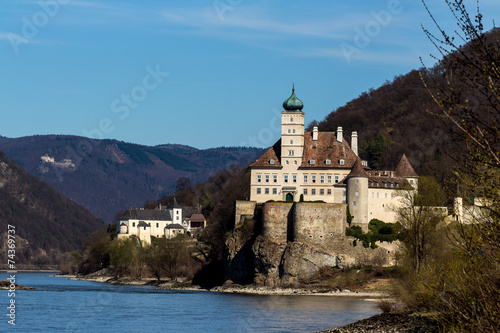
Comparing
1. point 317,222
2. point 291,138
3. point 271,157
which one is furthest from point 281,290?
point 291,138

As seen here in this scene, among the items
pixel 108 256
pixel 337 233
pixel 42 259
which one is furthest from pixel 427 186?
pixel 42 259

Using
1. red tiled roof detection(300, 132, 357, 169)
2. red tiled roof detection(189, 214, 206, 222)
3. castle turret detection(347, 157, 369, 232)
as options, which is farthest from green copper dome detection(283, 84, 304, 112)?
red tiled roof detection(189, 214, 206, 222)

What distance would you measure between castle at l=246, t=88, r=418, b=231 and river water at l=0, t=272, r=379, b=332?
1131 cm

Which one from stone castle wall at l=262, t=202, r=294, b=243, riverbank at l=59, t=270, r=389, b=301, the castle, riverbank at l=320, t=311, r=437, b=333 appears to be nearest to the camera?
riverbank at l=320, t=311, r=437, b=333

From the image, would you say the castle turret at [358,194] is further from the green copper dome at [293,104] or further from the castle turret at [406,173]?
the green copper dome at [293,104]

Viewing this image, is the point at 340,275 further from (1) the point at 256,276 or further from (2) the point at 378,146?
(2) the point at 378,146

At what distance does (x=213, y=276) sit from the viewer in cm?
7994

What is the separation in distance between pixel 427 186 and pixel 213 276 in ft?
81.4

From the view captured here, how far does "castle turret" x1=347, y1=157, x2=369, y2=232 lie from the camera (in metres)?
68.2

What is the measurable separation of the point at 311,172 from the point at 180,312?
2455 centimetres

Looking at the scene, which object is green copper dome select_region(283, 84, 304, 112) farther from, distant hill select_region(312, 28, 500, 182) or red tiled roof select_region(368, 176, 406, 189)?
distant hill select_region(312, 28, 500, 182)

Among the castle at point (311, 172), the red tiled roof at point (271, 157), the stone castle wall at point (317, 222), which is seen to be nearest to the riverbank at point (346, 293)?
the stone castle wall at point (317, 222)

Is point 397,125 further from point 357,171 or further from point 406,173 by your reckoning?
point 357,171

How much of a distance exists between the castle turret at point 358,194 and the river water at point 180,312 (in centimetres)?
939
